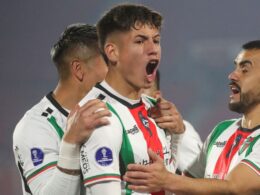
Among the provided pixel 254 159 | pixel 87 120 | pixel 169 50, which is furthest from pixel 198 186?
pixel 169 50

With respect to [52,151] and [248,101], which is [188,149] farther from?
[52,151]

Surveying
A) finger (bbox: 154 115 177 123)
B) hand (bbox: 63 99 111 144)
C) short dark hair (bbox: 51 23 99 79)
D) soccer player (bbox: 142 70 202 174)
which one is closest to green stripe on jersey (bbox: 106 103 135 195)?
hand (bbox: 63 99 111 144)

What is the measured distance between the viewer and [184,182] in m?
2.26

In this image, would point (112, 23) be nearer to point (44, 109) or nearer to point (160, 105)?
point (160, 105)

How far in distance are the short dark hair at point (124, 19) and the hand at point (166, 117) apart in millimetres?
270

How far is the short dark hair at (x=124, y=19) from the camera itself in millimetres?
2092

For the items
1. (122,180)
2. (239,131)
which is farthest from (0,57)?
(122,180)

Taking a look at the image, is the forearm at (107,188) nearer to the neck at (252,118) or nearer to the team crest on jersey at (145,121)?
the team crest on jersey at (145,121)

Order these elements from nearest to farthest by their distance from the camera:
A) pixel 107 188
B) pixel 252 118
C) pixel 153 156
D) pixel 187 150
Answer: pixel 107 188
pixel 153 156
pixel 252 118
pixel 187 150

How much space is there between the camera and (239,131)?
2660mm

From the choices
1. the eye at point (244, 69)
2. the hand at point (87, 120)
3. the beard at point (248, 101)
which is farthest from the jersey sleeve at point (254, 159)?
the hand at point (87, 120)

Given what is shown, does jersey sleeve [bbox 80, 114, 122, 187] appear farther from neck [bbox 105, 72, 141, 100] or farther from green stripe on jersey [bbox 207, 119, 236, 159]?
green stripe on jersey [bbox 207, 119, 236, 159]

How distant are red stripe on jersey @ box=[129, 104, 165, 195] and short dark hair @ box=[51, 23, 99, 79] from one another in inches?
24.4

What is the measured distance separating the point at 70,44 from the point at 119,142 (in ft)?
2.78
